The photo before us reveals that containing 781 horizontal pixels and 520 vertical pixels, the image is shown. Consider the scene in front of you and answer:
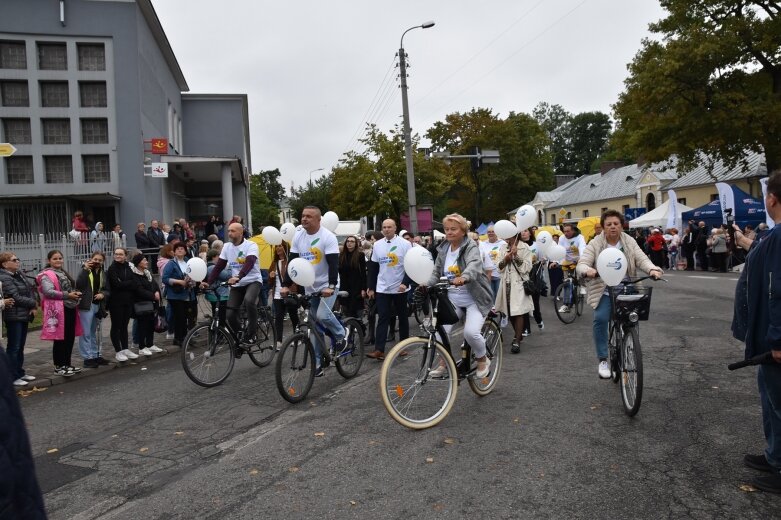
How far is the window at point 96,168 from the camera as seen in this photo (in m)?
25.3

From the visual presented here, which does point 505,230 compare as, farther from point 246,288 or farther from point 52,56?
point 52,56

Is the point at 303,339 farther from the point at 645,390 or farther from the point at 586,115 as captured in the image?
the point at 586,115

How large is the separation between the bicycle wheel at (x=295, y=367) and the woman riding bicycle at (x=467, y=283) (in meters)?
1.52

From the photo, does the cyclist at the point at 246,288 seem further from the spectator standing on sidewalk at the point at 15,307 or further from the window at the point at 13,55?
the window at the point at 13,55

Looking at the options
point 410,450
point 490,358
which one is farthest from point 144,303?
point 410,450

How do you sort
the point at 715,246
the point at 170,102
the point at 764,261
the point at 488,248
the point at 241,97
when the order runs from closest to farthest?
the point at 764,261 < the point at 488,248 < the point at 715,246 < the point at 170,102 < the point at 241,97

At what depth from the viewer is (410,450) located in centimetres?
457

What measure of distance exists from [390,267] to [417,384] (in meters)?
3.25

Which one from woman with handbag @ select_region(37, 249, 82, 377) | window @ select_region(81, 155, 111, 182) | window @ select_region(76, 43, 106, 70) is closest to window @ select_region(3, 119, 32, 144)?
window @ select_region(81, 155, 111, 182)

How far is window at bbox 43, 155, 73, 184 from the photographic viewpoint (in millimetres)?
25297

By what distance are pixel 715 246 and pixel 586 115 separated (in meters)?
75.5

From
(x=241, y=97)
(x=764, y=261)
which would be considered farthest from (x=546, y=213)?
(x=764, y=261)

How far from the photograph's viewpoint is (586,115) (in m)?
92.5

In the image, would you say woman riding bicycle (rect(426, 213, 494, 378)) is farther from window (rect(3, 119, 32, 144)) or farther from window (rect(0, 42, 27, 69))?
window (rect(0, 42, 27, 69))
